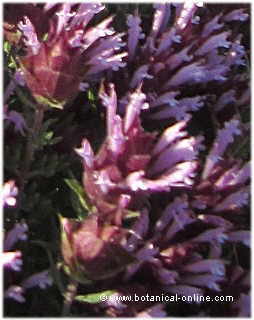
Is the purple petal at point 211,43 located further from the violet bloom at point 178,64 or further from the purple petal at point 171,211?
the purple petal at point 171,211

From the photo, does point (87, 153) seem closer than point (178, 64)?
Yes

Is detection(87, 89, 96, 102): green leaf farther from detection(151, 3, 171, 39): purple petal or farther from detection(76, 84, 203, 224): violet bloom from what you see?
detection(76, 84, 203, 224): violet bloom

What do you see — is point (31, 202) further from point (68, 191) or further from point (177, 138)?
point (177, 138)

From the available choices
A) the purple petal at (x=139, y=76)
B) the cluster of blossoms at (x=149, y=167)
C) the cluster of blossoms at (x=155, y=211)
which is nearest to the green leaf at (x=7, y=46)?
the cluster of blossoms at (x=149, y=167)

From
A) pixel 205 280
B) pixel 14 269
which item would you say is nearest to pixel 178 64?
pixel 205 280

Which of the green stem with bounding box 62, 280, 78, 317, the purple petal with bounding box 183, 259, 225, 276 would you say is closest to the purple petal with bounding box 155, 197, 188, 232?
the purple petal with bounding box 183, 259, 225, 276

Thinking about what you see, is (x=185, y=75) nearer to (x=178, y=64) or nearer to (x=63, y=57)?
(x=178, y=64)

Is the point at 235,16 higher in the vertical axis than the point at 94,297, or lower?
higher

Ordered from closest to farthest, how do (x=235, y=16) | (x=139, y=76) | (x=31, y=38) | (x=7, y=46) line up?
(x=31, y=38) < (x=139, y=76) < (x=7, y=46) < (x=235, y=16)
